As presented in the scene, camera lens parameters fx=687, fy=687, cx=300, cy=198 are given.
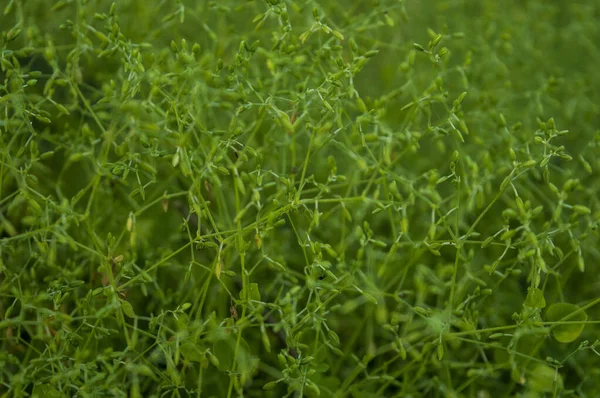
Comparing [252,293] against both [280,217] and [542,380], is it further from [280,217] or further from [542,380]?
[542,380]

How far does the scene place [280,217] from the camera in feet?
5.16

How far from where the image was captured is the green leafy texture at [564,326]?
4.20ft

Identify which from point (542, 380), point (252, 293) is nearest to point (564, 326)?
point (542, 380)

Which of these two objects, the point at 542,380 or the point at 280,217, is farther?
the point at 280,217

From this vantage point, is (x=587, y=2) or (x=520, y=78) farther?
(x=587, y=2)

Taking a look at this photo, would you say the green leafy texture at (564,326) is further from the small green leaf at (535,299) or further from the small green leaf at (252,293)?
the small green leaf at (252,293)

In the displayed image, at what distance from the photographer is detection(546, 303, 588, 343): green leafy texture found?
4.20ft

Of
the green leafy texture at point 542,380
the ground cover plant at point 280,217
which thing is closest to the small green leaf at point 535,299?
the ground cover plant at point 280,217

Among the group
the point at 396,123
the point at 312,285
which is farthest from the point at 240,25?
the point at 312,285

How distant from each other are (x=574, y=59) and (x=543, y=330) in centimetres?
156

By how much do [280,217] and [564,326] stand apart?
0.64 m

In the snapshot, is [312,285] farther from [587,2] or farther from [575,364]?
[587,2]

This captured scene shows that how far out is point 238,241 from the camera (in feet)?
3.94

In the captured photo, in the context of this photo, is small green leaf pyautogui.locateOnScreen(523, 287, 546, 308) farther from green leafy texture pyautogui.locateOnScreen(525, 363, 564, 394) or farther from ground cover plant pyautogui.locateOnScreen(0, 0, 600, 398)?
green leafy texture pyautogui.locateOnScreen(525, 363, 564, 394)
